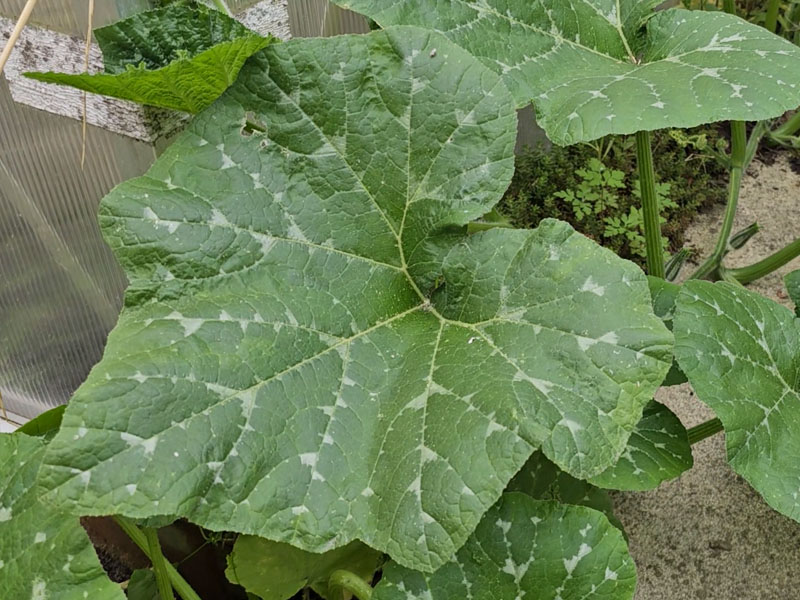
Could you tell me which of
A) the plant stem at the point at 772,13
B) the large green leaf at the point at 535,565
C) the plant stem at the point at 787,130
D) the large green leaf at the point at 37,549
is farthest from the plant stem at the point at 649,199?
the plant stem at the point at 787,130

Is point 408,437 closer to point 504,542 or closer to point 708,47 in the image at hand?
point 504,542

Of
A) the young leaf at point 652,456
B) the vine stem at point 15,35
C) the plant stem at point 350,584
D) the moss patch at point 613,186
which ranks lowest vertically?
the moss patch at point 613,186

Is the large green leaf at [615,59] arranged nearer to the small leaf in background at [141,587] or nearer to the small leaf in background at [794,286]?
the small leaf in background at [794,286]

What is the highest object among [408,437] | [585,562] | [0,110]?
[0,110]

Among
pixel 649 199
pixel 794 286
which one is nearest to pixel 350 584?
pixel 649 199

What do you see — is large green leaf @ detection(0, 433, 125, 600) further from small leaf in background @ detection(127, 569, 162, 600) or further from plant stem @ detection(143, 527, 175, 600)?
small leaf in background @ detection(127, 569, 162, 600)

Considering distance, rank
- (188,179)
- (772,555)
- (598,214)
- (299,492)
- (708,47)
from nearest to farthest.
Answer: (299,492), (188,179), (708,47), (772,555), (598,214)

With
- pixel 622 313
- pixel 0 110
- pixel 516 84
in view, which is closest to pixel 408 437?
pixel 622 313
